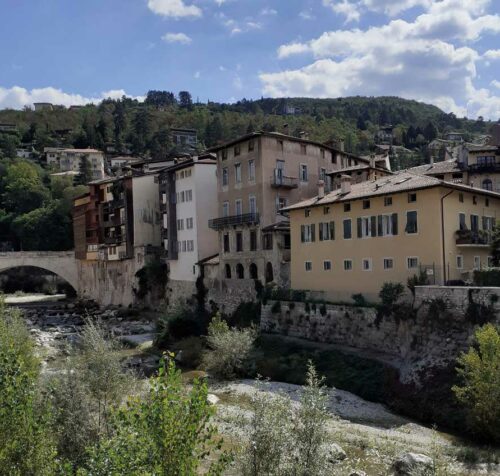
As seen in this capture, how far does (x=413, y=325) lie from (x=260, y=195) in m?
22.5

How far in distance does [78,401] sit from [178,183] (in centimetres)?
4733

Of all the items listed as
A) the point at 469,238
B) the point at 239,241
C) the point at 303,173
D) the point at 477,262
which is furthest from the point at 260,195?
the point at 469,238

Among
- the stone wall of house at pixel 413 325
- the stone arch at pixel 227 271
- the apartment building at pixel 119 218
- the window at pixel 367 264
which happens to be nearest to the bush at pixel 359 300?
the stone wall of house at pixel 413 325

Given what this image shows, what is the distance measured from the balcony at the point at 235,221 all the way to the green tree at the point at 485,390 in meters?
29.4

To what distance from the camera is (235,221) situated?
173ft

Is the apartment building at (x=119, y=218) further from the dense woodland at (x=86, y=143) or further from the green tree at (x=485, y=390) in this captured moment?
the green tree at (x=485, y=390)

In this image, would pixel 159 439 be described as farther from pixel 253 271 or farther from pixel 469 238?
pixel 253 271

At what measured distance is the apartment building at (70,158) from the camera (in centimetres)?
15409

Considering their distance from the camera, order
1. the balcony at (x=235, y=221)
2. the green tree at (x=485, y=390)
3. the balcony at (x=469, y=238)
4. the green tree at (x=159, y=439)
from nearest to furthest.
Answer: the green tree at (x=159, y=439), the green tree at (x=485, y=390), the balcony at (x=469, y=238), the balcony at (x=235, y=221)

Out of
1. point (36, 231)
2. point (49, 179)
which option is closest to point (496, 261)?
point (36, 231)

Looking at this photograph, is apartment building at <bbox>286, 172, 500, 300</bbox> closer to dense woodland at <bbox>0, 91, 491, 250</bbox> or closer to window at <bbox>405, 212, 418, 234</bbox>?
window at <bbox>405, 212, 418, 234</bbox>

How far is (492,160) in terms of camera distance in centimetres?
5600

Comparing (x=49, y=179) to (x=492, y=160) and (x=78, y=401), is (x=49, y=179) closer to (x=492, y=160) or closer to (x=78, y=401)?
(x=492, y=160)

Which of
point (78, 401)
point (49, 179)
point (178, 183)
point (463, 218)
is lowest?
point (78, 401)
